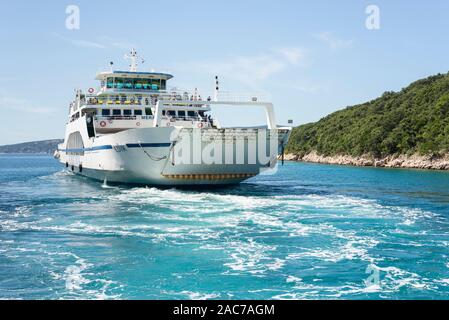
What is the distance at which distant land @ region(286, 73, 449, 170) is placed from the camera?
274ft

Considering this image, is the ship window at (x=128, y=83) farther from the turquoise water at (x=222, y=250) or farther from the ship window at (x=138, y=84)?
the turquoise water at (x=222, y=250)

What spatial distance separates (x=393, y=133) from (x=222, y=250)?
3313 inches

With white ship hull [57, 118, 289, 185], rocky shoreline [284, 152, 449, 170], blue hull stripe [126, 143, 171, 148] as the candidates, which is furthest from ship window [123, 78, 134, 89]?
rocky shoreline [284, 152, 449, 170]

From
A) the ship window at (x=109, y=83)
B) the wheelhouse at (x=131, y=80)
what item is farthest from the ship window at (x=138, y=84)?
the ship window at (x=109, y=83)

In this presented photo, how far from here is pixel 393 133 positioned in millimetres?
93312

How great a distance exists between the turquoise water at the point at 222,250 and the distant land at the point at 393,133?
59196mm

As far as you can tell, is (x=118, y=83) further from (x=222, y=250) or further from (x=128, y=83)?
(x=222, y=250)

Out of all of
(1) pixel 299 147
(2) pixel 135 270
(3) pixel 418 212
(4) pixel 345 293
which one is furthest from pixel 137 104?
(1) pixel 299 147

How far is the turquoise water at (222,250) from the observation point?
12.1 meters

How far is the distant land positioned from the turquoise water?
59.2m

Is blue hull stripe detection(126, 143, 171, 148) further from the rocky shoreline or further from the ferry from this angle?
the rocky shoreline
